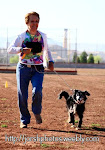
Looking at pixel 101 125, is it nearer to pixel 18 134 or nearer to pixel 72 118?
pixel 72 118

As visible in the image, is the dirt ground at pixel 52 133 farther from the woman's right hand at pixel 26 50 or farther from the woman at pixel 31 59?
the woman's right hand at pixel 26 50

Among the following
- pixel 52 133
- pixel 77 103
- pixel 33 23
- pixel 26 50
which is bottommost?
pixel 52 133

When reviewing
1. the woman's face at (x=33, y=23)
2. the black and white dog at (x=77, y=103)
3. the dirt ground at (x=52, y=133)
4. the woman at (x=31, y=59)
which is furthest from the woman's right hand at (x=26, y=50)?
the dirt ground at (x=52, y=133)

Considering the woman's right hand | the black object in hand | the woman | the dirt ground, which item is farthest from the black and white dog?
the woman's right hand

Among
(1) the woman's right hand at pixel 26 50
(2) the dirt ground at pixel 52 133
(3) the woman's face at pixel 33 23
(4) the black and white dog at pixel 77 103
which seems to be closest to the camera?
(2) the dirt ground at pixel 52 133

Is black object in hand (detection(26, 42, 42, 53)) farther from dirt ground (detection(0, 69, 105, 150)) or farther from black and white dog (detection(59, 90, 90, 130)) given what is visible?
dirt ground (detection(0, 69, 105, 150))

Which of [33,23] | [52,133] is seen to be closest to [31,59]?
[33,23]

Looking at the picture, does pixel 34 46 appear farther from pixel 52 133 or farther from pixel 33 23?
pixel 52 133

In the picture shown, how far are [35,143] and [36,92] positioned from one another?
5.30ft

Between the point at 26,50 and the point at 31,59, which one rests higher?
the point at 26,50

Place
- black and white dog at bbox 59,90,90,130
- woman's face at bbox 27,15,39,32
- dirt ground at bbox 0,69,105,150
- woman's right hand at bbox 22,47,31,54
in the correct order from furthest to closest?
black and white dog at bbox 59,90,90,130, woman's face at bbox 27,15,39,32, woman's right hand at bbox 22,47,31,54, dirt ground at bbox 0,69,105,150

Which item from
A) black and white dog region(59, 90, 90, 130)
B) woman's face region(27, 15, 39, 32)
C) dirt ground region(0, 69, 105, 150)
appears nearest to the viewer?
dirt ground region(0, 69, 105, 150)

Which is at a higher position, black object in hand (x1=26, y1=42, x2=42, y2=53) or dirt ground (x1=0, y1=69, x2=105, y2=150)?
black object in hand (x1=26, y1=42, x2=42, y2=53)

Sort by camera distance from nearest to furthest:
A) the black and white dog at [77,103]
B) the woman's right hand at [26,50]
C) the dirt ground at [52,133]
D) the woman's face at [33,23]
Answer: the dirt ground at [52,133]
the woman's right hand at [26,50]
the woman's face at [33,23]
the black and white dog at [77,103]
